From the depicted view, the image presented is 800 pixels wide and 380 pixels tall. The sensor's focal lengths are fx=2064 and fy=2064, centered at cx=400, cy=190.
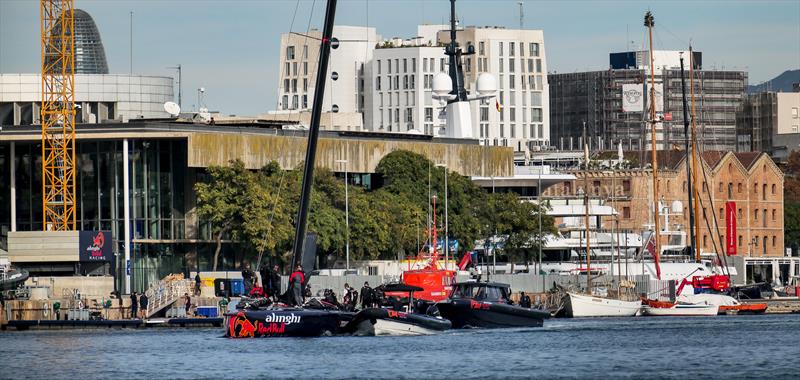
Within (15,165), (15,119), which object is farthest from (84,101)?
(15,165)

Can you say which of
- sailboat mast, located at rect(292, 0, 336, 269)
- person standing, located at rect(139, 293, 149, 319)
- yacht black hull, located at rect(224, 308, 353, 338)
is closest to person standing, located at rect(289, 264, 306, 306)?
yacht black hull, located at rect(224, 308, 353, 338)

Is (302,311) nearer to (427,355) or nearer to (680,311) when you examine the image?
(427,355)

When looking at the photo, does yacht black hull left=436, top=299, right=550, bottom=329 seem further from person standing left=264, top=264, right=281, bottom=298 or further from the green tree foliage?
the green tree foliage

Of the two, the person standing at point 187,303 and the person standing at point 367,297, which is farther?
the person standing at point 187,303

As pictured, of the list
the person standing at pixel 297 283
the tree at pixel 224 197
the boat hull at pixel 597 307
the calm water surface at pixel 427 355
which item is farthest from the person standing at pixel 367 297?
the tree at pixel 224 197

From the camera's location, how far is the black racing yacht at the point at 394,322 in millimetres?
88688

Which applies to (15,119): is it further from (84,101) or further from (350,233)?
(350,233)

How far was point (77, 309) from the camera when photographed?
116 meters

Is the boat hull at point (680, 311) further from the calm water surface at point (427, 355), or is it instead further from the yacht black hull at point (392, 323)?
the yacht black hull at point (392, 323)

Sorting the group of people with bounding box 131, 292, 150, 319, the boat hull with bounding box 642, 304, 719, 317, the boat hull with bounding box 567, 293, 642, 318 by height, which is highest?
the group of people with bounding box 131, 292, 150, 319

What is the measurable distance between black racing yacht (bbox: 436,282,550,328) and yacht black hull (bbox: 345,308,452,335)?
5067 mm

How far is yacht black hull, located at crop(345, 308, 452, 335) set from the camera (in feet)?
291

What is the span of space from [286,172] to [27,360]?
74.2 metres

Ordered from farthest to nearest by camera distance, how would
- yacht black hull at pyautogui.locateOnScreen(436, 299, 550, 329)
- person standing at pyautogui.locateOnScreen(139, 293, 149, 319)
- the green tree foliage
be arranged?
the green tree foliage, person standing at pyautogui.locateOnScreen(139, 293, 149, 319), yacht black hull at pyautogui.locateOnScreen(436, 299, 550, 329)
